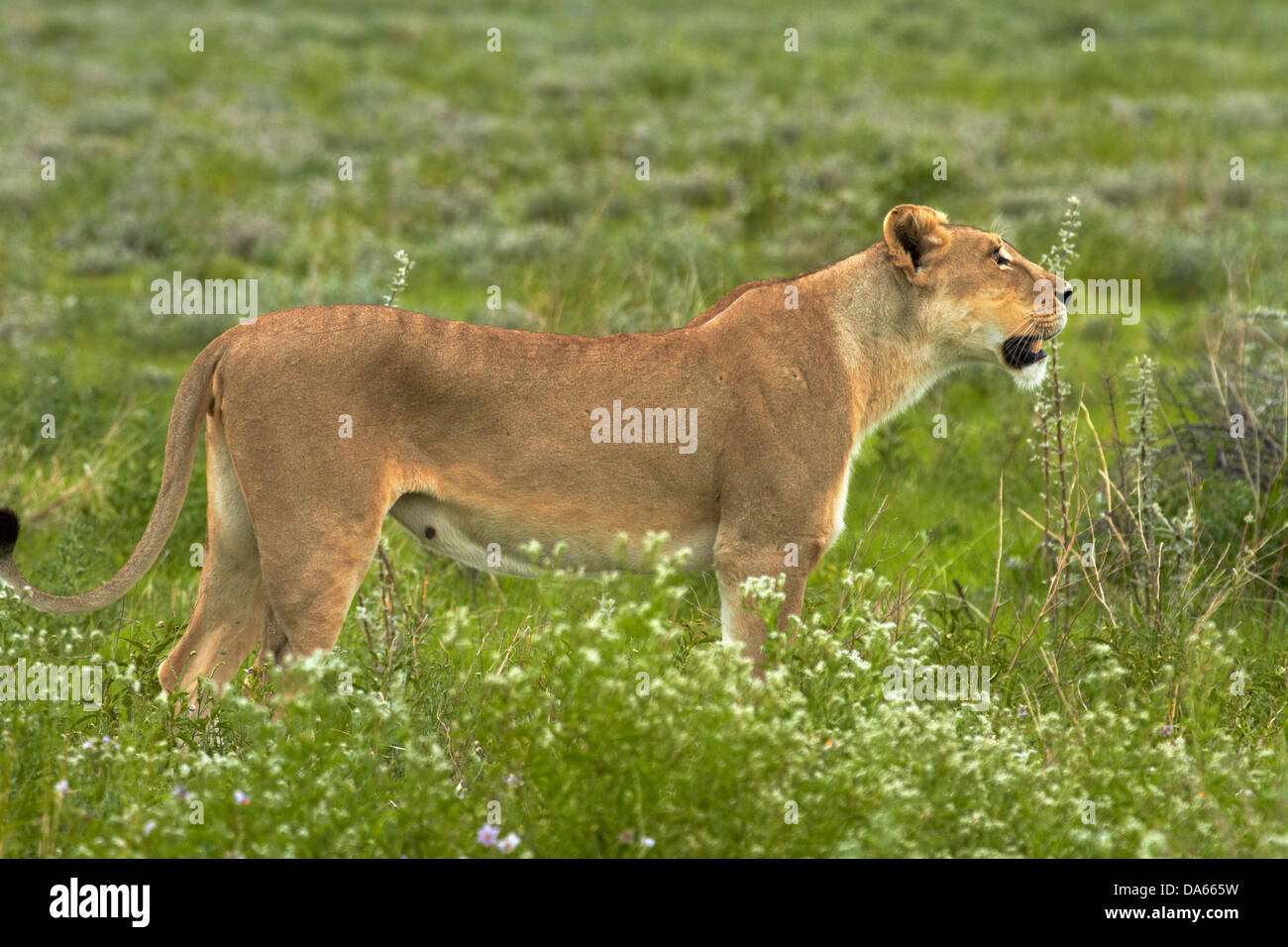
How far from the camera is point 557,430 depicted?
17.1ft

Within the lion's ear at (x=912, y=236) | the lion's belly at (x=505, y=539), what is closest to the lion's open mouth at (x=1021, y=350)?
the lion's ear at (x=912, y=236)

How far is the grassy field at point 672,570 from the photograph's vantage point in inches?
158

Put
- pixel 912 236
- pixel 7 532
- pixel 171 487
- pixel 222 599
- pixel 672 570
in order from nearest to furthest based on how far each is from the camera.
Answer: pixel 672 570
pixel 7 532
pixel 171 487
pixel 222 599
pixel 912 236

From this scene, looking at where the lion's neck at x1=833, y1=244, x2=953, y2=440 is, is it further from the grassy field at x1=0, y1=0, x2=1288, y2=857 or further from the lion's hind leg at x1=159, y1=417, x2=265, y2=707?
the lion's hind leg at x1=159, y1=417, x2=265, y2=707

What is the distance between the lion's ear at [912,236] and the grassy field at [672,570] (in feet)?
3.26

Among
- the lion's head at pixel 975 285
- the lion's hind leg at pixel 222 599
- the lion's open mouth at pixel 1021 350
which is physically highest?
the lion's head at pixel 975 285

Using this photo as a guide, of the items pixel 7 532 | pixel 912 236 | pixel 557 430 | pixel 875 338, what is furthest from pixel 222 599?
pixel 912 236

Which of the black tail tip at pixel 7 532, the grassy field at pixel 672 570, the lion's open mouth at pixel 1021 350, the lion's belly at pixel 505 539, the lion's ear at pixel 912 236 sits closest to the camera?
the grassy field at pixel 672 570

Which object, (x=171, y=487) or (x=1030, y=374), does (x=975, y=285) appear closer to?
(x=1030, y=374)

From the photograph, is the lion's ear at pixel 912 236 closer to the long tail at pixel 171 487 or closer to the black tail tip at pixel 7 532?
the long tail at pixel 171 487

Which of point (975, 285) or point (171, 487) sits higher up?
point (975, 285)

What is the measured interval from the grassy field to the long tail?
0.28m

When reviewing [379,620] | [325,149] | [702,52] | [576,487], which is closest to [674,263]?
[379,620]

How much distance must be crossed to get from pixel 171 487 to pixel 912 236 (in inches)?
108
